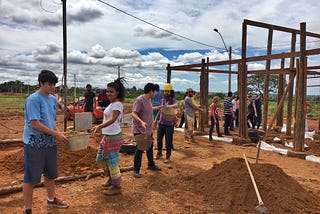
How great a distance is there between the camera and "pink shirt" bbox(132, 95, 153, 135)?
4434mm

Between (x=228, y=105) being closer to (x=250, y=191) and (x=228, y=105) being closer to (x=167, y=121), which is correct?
(x=167, y=121)

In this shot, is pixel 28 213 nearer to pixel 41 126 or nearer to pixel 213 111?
pixel 41 126

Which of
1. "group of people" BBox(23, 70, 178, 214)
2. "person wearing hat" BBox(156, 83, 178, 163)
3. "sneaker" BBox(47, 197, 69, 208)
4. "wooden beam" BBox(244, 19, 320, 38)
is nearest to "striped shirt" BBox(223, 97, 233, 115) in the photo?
"wooden beam" BBox(244, 19, 320, 38)

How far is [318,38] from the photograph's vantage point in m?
9.87

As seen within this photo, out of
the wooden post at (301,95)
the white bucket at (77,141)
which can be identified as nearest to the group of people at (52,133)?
the white bucket at (77,141)

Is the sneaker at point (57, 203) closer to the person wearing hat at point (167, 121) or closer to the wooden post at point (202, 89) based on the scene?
the person wearing hat at point (167, 121)

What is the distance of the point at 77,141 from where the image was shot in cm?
332

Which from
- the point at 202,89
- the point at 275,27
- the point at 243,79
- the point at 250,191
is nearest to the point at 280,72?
the point at 243,79

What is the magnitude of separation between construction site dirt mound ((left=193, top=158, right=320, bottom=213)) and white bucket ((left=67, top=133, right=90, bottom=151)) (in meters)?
1.90

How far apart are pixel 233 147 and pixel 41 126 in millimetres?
6092

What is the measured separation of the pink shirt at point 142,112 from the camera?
443 cm

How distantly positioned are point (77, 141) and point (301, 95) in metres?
5.57

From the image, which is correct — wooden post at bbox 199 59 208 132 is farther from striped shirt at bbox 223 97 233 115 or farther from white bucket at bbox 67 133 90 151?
white bucket at bbox 67 133 90 151

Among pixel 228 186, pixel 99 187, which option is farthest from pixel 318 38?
pixel 99 187
